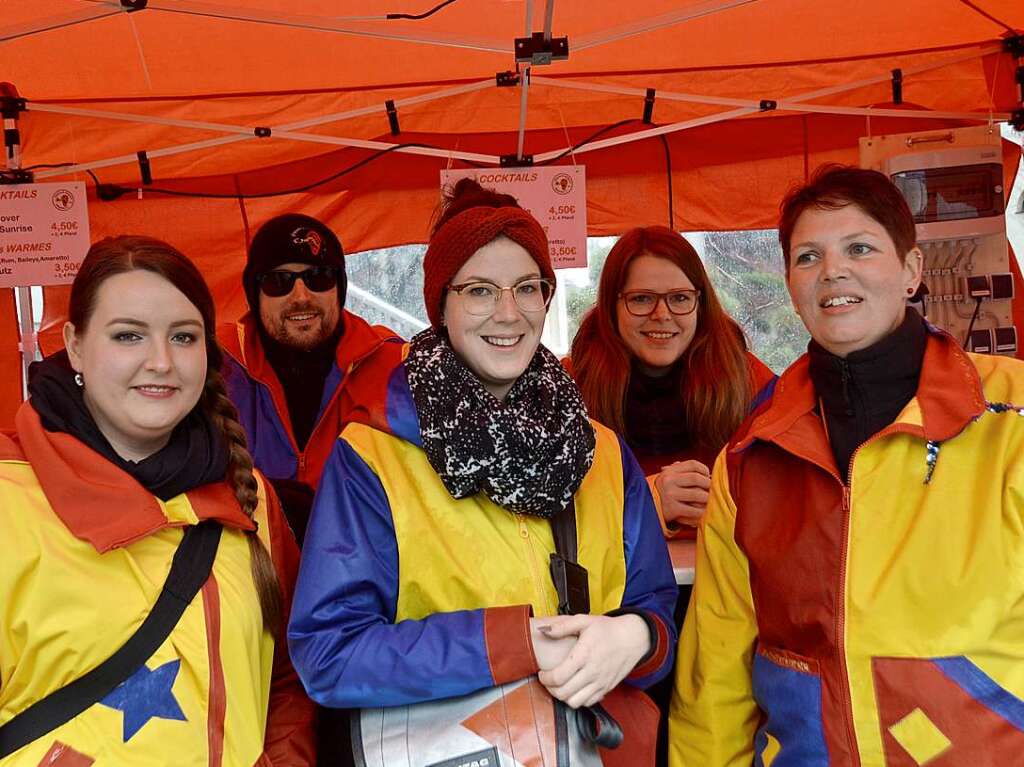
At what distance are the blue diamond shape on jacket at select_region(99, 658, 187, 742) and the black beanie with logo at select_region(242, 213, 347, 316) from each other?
2.36m

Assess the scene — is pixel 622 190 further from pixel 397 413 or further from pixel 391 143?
pixel 397 413

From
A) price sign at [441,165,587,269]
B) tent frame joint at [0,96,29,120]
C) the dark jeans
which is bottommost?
the dark jeans

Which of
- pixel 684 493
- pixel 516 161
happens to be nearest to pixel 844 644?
pixel 684 493

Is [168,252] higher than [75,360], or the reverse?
[168,252]

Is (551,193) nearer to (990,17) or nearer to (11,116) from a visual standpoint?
(990,17)

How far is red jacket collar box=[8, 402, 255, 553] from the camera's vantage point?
177 centimetres

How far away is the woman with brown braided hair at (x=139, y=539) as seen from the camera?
1.73m

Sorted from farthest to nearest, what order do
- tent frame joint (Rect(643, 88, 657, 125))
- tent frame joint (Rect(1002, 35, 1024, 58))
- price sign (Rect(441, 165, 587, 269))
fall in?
price sign (Rect(441, 165, 587, 269)) → tent frame joint (Rect(643, 88, 657, 125)) → tent frame joint (Rect(1002, 35, 1024, 58))

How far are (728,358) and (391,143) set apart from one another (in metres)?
2.37

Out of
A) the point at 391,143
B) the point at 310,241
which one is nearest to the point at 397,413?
the point at 310,241

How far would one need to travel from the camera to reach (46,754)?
5.57ft

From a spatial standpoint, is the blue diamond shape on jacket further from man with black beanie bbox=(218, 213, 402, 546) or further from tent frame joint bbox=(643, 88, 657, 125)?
tent frame joint bbox=(643, 88, 657, 125)

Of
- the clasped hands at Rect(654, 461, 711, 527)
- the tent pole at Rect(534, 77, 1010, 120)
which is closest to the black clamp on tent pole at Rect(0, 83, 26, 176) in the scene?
the tent pole at Rect(534, 77, 1010, 120)

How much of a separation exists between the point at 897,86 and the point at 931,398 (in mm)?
3387
